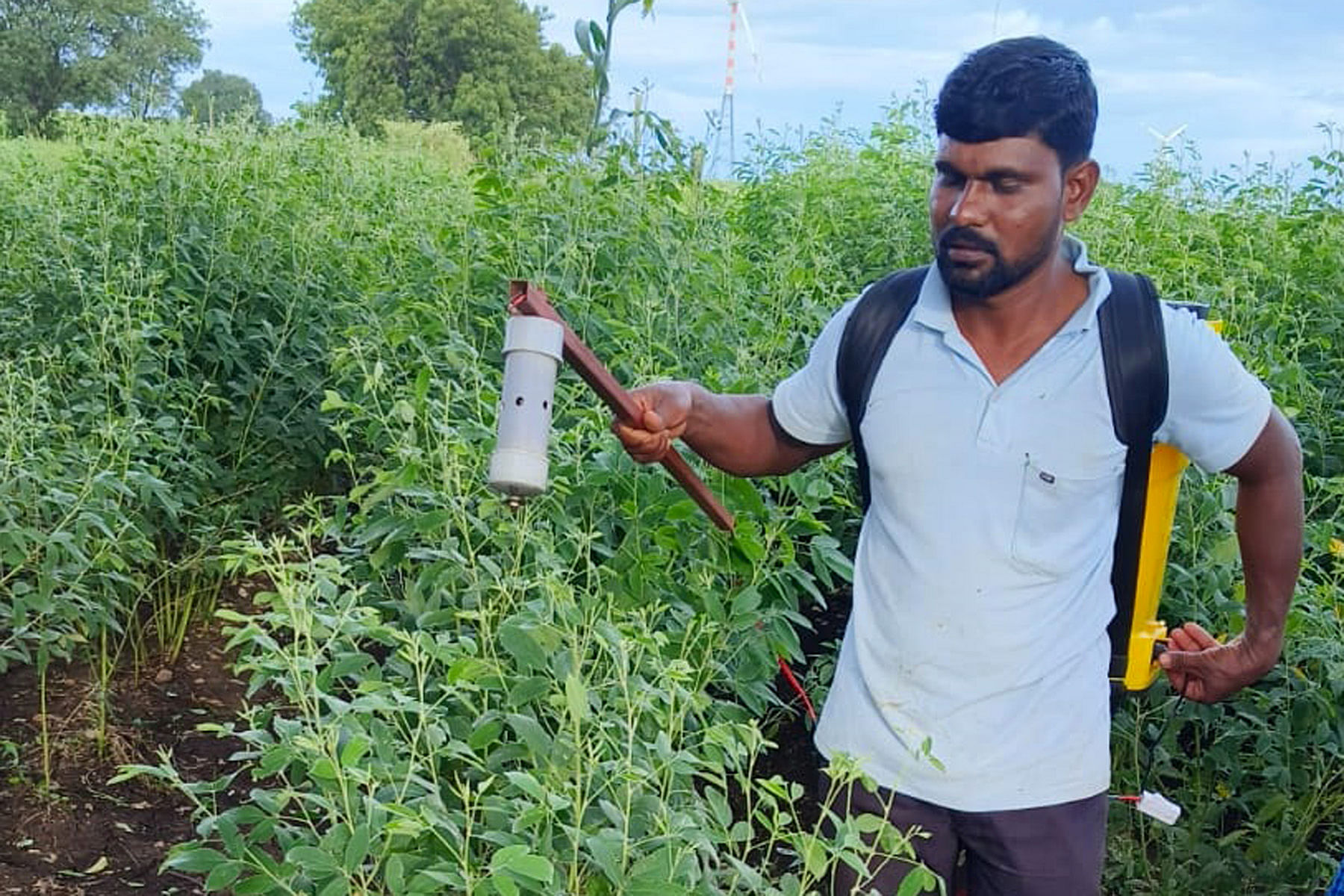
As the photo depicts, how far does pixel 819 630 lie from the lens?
3783mm

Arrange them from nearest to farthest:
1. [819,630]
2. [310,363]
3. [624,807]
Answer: [624,807], [819,630], [310,363]

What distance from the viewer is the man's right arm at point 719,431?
6.10ft

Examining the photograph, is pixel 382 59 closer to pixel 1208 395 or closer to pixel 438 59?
pixel 438 59

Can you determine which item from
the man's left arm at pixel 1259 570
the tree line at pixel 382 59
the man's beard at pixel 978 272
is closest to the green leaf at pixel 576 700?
the man's beard at pixel 978 272

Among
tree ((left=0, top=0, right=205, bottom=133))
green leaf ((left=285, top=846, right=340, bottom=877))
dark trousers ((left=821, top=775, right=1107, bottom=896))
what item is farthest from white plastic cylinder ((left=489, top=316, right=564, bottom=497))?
tree ((left=0, top=0, right=205, bottom=133))

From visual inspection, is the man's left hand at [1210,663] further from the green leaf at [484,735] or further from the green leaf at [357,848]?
the green leaf at [357,848]

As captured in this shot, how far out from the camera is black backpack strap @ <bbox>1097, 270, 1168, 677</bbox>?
1750 mm

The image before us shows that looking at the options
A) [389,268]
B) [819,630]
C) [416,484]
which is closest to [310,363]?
[389,268]

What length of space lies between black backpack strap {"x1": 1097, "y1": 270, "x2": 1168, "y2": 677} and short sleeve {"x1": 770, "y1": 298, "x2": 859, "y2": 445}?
1.18 ft

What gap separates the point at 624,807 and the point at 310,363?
2912mm

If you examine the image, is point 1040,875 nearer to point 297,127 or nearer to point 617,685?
point 617,685

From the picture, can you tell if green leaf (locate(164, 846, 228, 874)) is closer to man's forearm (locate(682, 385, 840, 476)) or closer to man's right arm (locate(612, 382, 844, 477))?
man's right arm (locate(612, 382, 844, 477))

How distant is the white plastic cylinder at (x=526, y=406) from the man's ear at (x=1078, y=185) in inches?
28.1

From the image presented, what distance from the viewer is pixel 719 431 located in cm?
199
